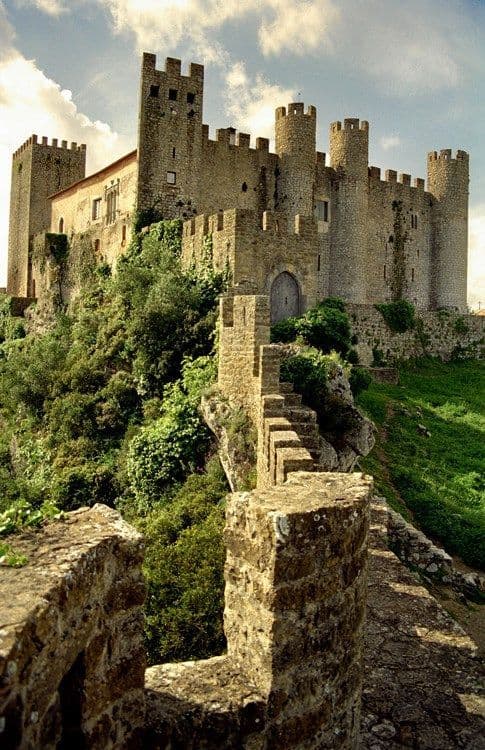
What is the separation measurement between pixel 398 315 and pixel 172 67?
15323 mm

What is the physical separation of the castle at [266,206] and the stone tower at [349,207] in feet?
0.21

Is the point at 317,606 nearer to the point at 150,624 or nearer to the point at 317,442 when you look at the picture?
the point at 150,624

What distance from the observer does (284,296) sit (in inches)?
838

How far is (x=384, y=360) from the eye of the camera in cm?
3272

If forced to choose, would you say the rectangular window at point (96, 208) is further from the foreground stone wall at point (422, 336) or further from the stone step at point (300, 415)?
the stone step at point (300, 415)

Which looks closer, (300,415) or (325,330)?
(300,415)

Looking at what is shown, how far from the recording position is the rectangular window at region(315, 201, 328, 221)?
35.0 m

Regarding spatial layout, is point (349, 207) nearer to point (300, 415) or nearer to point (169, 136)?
point (169, 136)

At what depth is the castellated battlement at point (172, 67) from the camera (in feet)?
90.6

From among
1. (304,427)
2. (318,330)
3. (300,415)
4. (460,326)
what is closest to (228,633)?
(304,427)

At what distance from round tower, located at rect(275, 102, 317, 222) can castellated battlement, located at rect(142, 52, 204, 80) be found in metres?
4.84

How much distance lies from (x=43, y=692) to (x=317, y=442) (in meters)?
9.40

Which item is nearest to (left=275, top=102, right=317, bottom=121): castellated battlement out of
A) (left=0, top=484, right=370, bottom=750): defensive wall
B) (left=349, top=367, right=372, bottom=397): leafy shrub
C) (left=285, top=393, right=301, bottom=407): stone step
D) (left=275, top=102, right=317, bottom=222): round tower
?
(left=275, top=102, right=317, bottom=222): round tower

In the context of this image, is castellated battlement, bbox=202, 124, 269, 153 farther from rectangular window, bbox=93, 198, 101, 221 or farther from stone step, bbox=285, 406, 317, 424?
stone step, bbox=285, 406, 317, 424
